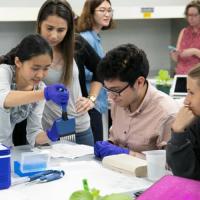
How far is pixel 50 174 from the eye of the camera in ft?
5.28

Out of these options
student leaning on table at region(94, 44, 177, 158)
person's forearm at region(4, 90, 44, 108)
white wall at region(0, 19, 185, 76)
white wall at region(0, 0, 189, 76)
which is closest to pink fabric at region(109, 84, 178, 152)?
student leaning on table at region(94, 44, 177, 158)

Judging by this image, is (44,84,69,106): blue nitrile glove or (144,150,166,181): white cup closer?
(144,150,166,181): white cup

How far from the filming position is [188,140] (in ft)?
5.00

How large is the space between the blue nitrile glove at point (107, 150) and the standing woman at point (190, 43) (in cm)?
255

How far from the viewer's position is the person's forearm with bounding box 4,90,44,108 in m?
1.81

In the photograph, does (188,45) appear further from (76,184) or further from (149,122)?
(76,184)

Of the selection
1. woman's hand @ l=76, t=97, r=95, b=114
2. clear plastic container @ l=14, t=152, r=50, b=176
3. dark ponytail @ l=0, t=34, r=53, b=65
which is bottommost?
clear plastic container @ l=14, t=152, r=50, b=176

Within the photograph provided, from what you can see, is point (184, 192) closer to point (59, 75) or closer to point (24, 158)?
point (24, 158)

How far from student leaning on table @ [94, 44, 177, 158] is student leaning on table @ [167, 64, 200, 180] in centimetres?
25

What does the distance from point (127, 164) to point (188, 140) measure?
0.26 meters

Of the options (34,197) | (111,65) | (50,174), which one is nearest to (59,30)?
(111,65)

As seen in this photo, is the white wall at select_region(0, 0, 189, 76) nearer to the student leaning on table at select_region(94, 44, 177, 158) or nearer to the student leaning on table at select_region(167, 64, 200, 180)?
the student leaning on table at select_region(94, 44, 177, 158)

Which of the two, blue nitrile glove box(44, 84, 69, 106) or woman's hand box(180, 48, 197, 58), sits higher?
woman's hand box(180, 48, 197, 58)

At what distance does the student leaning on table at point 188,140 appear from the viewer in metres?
1.51
